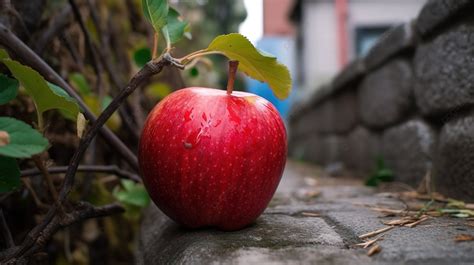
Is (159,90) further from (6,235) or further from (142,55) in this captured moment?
(6,235)

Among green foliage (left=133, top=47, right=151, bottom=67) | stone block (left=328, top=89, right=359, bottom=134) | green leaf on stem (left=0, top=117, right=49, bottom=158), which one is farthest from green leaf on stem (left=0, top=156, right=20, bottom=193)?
stone block (left=328, top=89, right=359, bottom=134)

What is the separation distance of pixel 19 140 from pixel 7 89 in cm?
16

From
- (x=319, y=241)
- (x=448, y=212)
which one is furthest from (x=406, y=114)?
(x=319, y=241)

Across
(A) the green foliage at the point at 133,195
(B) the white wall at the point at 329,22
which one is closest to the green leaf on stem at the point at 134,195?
(A) the green foliage at the point at 133,195

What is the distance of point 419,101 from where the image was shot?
169 cm

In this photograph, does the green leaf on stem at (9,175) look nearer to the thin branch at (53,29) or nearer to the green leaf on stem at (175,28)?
the green leaf on stem at (175,28)

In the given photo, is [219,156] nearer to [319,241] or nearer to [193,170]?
[193,170]

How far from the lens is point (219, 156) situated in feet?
2.87

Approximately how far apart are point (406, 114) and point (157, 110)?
1.26 meters

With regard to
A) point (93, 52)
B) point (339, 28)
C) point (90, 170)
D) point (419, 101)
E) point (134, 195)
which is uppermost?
point (339, 28)

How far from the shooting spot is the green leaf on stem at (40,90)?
30.0 inches

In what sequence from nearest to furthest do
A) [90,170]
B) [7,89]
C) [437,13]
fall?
[7,89] → [90,170] → [437,13]

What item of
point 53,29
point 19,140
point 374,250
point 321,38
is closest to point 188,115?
point 19,140

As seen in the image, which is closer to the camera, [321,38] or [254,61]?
[254,61]
